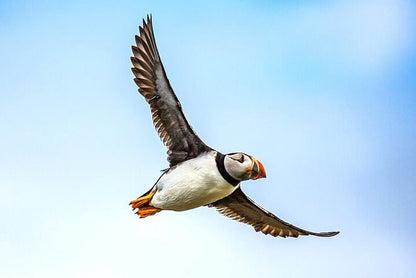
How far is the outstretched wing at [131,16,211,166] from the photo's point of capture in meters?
11.5

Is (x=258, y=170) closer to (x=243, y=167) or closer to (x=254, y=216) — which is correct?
(x=243, y=167)

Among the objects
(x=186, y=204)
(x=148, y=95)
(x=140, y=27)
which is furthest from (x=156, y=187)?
(x=140, y=27)

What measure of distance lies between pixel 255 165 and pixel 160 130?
4.57 ft

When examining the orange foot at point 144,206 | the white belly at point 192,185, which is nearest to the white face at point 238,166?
the white belly at point 192,185

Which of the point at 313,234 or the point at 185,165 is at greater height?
the point at 185,165

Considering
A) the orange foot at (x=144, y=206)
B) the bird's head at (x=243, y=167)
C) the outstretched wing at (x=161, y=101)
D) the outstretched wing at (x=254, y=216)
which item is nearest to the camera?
the bird's head at (x=243, y=167)

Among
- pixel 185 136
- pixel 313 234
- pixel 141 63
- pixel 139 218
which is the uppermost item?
pixel 141 63

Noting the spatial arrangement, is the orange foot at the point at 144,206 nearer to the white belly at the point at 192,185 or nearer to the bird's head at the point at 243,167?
the white belly at the point at 192,185

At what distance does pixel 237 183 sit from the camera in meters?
11.5

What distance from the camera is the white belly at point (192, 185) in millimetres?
11242

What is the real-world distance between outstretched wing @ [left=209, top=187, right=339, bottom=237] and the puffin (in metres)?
1.04

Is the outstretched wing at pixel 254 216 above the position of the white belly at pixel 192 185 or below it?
below

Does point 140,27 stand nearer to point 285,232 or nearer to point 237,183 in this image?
point 237,183

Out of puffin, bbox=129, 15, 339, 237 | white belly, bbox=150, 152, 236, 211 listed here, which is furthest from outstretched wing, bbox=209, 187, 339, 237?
white belly, bbox=150, 152, 236, 211
